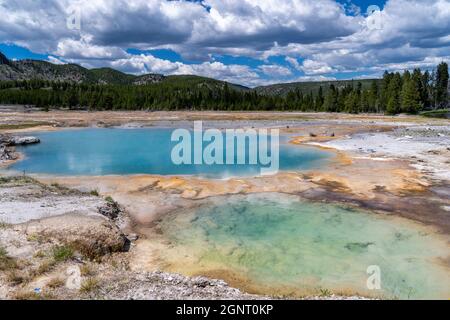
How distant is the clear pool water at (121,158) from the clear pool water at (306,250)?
29.7ft

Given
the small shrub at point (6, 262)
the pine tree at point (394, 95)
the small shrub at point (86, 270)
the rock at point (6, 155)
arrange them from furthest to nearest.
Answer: the pine tree at point (394, 95)
the rock at point (6, 155)
the small shrub at point (86, 270)
the small shrub at point (6, 262)

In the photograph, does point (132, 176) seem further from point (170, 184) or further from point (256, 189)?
point (256, 189)

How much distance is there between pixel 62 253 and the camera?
32.5 ft

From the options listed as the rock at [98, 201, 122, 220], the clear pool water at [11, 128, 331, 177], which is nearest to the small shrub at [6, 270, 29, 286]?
the rock at [98, 201, 122, 220]

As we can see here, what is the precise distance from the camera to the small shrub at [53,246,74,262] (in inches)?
382

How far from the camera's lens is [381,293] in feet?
32.0

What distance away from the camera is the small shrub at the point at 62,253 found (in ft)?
31.9

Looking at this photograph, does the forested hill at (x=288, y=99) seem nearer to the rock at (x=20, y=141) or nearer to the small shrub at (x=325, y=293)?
the rock at (x=20, y=141)

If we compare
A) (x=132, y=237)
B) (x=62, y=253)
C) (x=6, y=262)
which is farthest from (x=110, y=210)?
(x=6, y=262)

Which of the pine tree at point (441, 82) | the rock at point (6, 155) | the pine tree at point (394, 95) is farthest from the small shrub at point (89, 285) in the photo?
the pine tree at point (441, 82)

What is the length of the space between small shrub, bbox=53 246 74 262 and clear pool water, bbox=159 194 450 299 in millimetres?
2697

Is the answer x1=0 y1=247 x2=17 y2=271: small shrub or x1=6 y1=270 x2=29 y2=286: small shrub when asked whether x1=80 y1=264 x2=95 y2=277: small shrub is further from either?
x1=0 y1=247 x2=17 y2=271: small shrub

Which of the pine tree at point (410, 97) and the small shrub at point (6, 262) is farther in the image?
the pine tree at point (410, 97)

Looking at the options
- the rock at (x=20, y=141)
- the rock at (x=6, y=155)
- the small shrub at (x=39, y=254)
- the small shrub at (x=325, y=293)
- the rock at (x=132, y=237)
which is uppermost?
the rock at (x=20, y=141)
